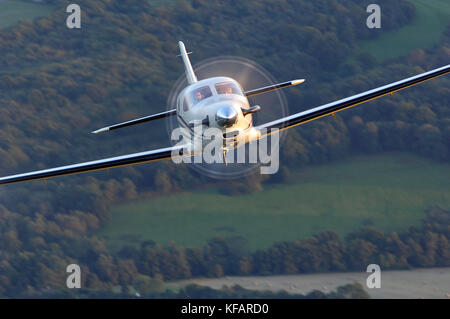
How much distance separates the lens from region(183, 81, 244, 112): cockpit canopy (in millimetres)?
26359

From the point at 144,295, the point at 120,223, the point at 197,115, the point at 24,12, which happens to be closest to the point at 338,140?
the point at 120,223

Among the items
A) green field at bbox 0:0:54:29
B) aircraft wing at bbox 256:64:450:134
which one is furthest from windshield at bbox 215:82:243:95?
green field at bbox 0:0:54:29

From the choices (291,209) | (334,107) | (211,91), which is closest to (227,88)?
(211,91)

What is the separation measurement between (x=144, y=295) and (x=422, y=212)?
1962 inches

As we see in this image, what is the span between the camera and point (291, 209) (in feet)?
348

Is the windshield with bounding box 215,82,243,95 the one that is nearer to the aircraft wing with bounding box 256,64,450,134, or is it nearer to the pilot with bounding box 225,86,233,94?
the pilot with bounding box 225,86,233,94

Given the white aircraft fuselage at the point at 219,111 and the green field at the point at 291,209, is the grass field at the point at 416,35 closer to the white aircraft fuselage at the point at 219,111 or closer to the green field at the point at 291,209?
the green field at the point at 291,209

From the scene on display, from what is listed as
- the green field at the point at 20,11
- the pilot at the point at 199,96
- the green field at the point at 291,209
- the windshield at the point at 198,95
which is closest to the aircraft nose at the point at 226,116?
the windshield at the point at 198,95

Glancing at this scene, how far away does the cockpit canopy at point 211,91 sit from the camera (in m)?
26.4

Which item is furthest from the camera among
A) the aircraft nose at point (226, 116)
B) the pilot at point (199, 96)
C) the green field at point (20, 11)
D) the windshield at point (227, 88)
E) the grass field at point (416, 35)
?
the grass field at point (416, 35)

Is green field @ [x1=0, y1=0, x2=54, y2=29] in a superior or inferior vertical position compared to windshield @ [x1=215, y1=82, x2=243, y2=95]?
superior

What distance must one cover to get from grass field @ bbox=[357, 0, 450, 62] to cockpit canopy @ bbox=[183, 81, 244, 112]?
128601 mm

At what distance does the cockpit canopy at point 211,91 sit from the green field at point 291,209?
67.0 metres

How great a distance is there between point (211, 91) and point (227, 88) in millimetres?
672
